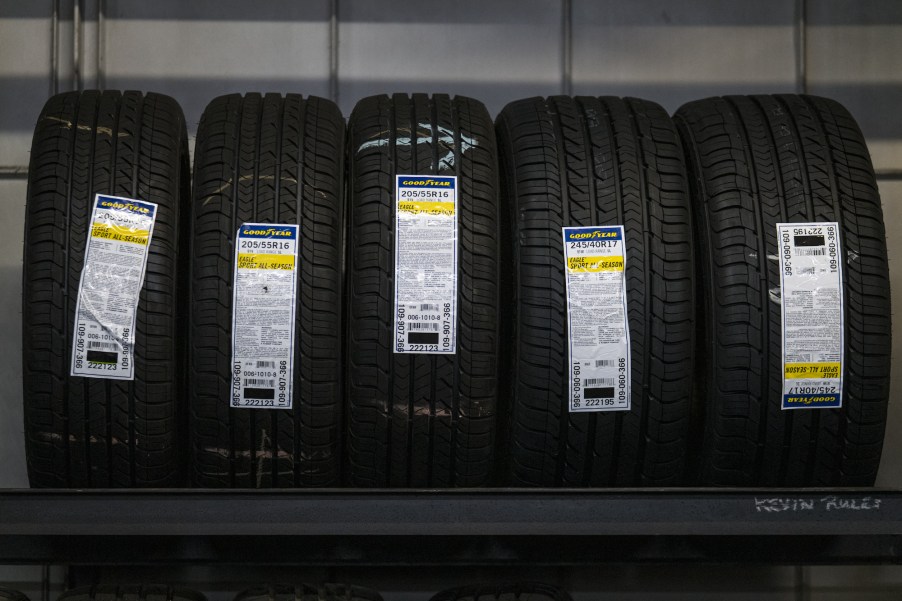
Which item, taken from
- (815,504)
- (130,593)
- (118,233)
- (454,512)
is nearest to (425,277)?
(454,512)

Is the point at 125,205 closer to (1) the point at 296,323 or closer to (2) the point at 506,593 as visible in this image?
(1) the point at 296,323

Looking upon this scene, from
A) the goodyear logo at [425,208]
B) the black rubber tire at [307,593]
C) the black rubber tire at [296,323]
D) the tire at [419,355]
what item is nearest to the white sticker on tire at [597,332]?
the tire at [419,355]

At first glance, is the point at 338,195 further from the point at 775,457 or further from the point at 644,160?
the point at 775,457

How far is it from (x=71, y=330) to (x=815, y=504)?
180cm

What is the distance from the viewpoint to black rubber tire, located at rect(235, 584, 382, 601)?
2.19 m

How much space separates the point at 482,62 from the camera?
3.16 metres

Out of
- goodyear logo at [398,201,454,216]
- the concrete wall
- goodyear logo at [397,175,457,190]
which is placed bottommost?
goodyear logo at [398,201,454,216]

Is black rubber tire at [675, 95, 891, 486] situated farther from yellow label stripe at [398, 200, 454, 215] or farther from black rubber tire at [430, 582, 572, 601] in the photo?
yellow label stripe at [398, 200, 454, 215]

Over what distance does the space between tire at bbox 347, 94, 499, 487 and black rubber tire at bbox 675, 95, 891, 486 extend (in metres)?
0.56

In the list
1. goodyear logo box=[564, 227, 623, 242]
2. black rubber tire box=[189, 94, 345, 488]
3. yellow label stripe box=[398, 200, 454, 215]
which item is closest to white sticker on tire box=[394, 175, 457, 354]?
yellow label stripe box=[398, 200, 454, 215]

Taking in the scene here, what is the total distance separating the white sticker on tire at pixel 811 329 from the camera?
1.98 metres

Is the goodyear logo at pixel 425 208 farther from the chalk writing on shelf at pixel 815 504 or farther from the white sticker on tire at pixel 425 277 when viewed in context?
the chalk writing on shelf at pixel 815 504

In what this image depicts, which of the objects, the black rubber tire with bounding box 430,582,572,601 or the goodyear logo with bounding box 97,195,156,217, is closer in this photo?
the goodyear logo with bounding box 97,195,156,217

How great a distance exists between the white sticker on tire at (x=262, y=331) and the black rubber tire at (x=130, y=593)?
2.21 ft
